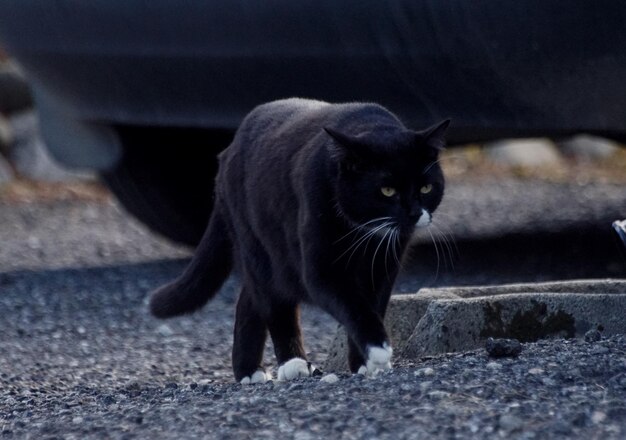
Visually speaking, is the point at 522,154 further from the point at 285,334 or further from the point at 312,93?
the point at 285,334

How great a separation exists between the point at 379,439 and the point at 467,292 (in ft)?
5.77

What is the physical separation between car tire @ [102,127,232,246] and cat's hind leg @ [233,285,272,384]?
99.0 inches

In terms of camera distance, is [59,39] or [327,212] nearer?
[327,212]

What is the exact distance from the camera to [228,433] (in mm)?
2805

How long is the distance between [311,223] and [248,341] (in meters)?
0.65

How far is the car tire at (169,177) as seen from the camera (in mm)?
6555

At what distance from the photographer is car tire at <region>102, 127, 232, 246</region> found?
21.5ft

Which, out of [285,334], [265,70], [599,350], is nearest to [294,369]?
[285,334]

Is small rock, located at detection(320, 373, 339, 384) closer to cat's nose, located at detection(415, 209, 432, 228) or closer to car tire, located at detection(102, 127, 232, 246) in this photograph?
cat's nose, located at detection(415, 209, 432, 228)

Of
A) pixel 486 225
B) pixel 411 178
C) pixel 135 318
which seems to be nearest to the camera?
pixel 411 178

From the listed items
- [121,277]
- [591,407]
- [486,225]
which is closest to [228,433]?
[591,407]

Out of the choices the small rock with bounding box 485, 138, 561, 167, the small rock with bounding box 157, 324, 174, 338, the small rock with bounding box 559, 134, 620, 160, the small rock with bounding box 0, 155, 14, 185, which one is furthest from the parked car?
the small rock with bounding box 559, 134, 620, 160

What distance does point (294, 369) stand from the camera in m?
3.88

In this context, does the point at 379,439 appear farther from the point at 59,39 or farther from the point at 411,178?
the point at 59,39
